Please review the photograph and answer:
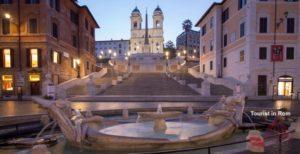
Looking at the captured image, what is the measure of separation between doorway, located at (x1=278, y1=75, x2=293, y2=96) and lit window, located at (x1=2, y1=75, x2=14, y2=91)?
31080 millimetres

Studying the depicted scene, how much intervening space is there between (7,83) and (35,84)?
317 cm

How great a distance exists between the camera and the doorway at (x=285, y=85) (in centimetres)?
2970

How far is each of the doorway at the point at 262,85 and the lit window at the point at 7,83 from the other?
28700mm

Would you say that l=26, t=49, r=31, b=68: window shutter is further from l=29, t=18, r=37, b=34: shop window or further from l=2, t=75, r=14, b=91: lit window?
l=29, t=18, r=37, b=34: shop window

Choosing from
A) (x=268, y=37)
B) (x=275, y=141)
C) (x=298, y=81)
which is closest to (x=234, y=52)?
(x=268, y=37)

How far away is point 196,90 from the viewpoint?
29.1m

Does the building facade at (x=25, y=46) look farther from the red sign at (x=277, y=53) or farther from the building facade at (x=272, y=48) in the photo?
the red sign at (x=277, y=53)

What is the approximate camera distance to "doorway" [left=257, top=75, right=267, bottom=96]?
29.9 meters

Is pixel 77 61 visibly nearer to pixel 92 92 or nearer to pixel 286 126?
pixel 92 92

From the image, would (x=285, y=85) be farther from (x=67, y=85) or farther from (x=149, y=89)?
(x=67, y=85)

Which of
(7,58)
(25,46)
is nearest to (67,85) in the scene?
(25,46)

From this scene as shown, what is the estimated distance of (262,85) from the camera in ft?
98.4

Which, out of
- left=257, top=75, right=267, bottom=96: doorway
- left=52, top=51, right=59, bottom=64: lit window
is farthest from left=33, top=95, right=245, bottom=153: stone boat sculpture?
left=52, top=51, right=59, bottom=64: lit window

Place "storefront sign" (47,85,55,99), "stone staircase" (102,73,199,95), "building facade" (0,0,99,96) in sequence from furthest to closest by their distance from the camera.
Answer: "building facade" (0,0,99,96) < "stone staircase" (102,73,199,95) < "storefront sign" (47,85,55,99)
